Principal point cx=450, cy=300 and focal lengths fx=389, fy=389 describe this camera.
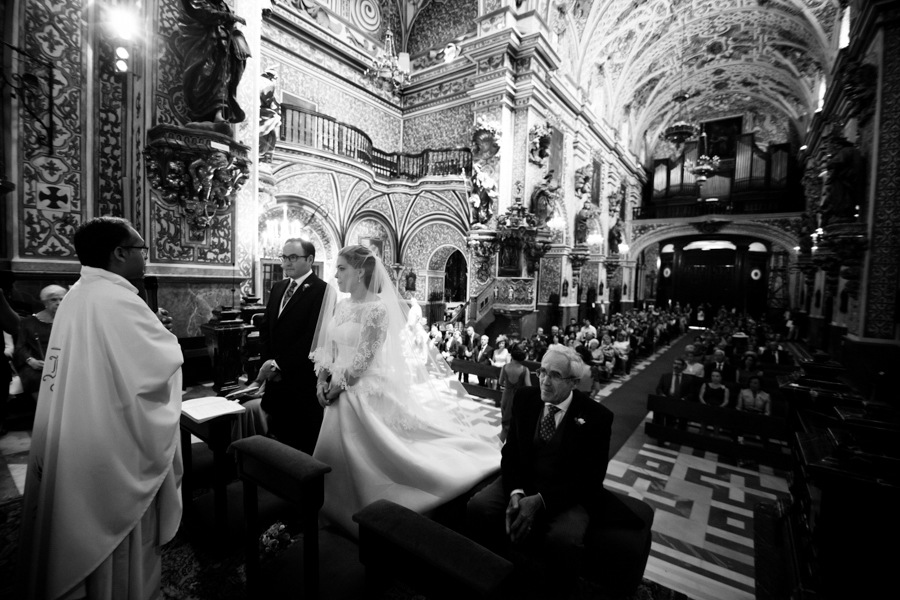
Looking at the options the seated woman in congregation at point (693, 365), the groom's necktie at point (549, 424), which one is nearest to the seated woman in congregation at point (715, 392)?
the seated woman in congregation at point (693, 365)

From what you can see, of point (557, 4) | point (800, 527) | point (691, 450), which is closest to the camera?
point (800, 527)

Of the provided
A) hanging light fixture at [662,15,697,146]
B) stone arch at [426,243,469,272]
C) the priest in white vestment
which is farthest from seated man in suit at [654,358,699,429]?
hanging light fixture at [662,15,697,146]

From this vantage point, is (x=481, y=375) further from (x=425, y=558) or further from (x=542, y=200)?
(x=542, y=200)

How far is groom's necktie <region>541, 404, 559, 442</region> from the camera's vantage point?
226 centimetres

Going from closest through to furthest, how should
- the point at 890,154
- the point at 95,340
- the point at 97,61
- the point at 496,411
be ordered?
1. the point at 95,340
2. the point at 97,61
3. the point at 890,154
4. the point at 496,411

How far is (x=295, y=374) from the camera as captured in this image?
10.0ft

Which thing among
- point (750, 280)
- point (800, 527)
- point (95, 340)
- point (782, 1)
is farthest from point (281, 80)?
point (750, 280)

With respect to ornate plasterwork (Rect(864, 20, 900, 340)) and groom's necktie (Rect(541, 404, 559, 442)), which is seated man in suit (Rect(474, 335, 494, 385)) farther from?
ornate plasterwork (Rect(864, 20, 900, 340))

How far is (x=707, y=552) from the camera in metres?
3.00

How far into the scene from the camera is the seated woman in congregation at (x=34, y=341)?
360cm

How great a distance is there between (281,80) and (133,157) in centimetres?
725

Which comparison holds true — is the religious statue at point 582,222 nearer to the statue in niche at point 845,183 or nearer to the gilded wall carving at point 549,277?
the gilded wall carving at point 549,277

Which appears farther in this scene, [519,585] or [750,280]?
[750,280]

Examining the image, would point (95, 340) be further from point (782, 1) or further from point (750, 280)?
point (750, 280)
